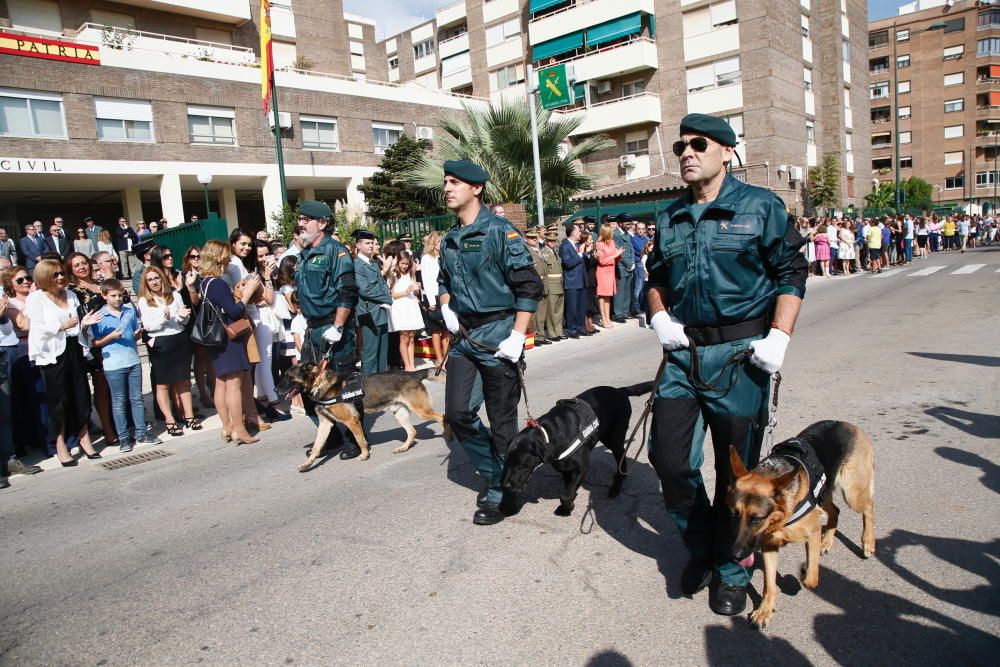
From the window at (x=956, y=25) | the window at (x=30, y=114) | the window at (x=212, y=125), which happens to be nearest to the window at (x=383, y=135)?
the window at (x=212, y=125)

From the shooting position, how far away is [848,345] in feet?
31.0

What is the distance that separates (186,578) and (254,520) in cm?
83

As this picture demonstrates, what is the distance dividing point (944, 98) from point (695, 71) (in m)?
49.1

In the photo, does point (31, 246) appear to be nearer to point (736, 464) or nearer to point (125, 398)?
point (125, 398)

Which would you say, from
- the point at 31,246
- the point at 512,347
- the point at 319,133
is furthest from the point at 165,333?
the point at 319,133

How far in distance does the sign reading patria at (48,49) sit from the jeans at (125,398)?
73.4 feet

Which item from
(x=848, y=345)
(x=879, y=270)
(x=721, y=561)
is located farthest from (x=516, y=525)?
(x=879, y=270)

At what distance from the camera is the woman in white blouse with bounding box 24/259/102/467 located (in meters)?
6.29

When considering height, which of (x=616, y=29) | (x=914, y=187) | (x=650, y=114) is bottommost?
(x=914, y=187)

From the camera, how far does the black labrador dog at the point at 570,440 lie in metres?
4.07

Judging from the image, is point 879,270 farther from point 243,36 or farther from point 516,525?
point 243,36

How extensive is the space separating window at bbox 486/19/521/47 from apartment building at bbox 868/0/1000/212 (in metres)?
43.5

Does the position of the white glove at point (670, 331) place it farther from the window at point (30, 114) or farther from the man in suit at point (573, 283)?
the window at point (30, 114)

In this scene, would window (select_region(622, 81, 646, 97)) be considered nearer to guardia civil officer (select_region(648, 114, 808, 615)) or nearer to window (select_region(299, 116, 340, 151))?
window (select_region(299, 116, 340, 151))
